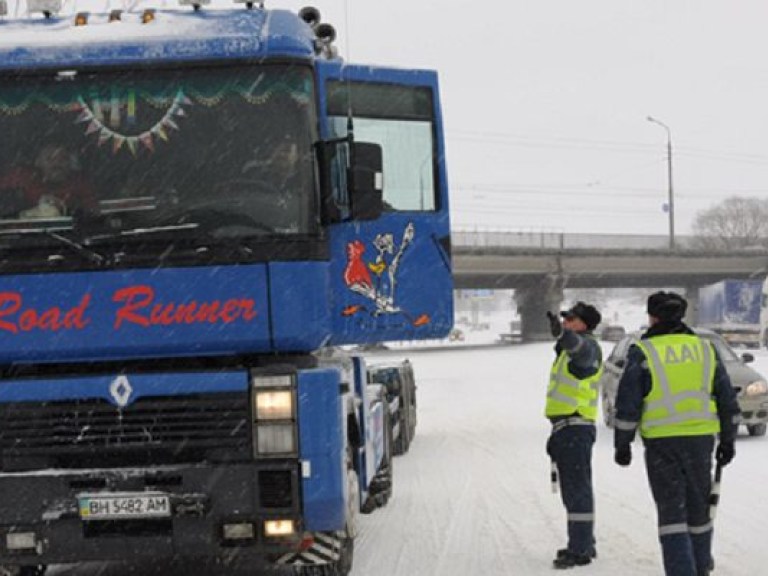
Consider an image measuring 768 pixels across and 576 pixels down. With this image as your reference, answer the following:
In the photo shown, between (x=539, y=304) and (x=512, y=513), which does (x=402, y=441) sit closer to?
(x=512, y=513)

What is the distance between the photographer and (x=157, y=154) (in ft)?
20.8

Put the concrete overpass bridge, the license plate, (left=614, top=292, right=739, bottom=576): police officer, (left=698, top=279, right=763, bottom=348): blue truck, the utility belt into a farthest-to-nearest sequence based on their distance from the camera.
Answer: the concrete overpass bridge
(left=698, top=279, right=763, bottom=348): blue truck
the utility belt
(left=614, top=292, right=739, bottom=576): police officer
the license plate

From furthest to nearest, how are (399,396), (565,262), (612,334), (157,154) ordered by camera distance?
(565,262), (612,334), (399,396), (157,154)

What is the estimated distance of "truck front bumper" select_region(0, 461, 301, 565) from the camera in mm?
6105

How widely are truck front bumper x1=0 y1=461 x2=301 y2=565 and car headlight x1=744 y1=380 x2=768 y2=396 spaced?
1040 cm

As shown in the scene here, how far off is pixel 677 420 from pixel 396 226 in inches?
84.5

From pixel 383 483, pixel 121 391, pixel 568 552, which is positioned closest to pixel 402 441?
pixel 383 483

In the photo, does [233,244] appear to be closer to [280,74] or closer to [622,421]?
[280,74]

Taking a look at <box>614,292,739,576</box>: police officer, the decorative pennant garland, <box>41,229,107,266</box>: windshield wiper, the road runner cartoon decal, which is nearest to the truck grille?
<box>41,229,107,266</box>: windshield wiper

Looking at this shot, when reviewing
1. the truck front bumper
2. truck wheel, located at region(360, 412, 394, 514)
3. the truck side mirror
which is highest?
the truck side mirror

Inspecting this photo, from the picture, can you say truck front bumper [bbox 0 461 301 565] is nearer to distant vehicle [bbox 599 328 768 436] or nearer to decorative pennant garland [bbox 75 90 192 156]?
decorative pennant garland [bbox 75 90 192 156]

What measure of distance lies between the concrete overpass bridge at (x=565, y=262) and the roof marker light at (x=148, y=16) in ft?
188

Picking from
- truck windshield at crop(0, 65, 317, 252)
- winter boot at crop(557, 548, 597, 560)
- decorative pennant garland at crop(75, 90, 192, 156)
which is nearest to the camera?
truck windshield at crop(0, 65, 317, 252)

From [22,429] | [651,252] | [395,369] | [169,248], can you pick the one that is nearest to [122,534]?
[22,429]
